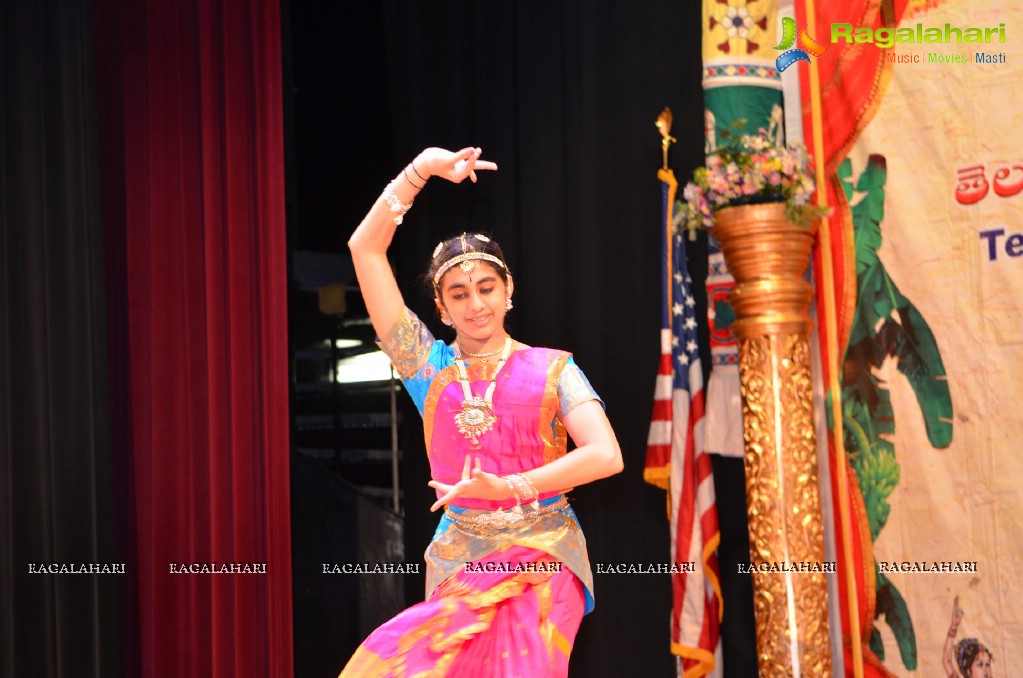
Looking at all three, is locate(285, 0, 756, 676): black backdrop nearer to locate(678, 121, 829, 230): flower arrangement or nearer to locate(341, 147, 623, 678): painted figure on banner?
locate(678, 121, 829, 230): flower arrangement

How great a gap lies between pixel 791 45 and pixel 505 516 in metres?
1.73

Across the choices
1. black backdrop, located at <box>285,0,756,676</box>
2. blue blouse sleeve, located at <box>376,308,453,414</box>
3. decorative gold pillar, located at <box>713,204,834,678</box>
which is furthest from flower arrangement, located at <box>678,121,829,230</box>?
blue blouse sleeve, located at <box>376,308,453,414</box>

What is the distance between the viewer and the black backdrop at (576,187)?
375cm

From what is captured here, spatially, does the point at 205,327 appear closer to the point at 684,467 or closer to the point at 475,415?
the point at 475,415

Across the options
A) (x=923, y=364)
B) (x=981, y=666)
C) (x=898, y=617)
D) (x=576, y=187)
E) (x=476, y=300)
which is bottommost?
(x=981, y=666)

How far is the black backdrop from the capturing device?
12.3 feet

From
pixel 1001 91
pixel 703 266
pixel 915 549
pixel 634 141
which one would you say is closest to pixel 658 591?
pixel 915 549

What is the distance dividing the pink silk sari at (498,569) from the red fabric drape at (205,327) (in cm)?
143

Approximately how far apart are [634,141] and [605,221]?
0.94 ft

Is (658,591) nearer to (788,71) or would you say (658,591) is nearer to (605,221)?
(605,221)

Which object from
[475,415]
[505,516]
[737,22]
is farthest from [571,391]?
[737,22]

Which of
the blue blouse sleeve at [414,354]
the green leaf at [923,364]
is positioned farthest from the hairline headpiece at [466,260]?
the green leaf at [923,364]

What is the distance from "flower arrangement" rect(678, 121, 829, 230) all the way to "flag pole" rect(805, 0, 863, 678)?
11 cm

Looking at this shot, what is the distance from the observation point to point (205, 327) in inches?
169
